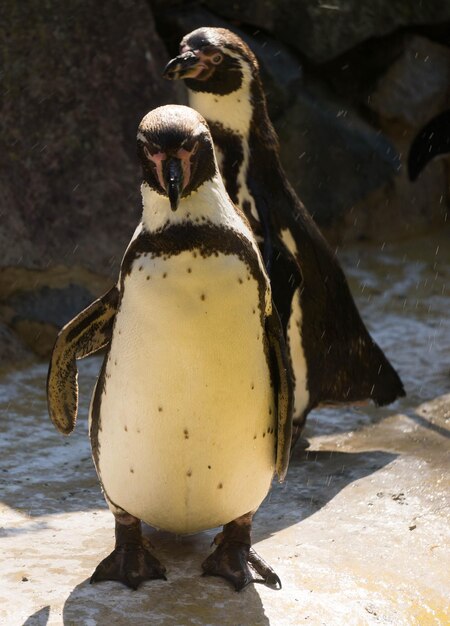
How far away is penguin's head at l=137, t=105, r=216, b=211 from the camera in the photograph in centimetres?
256

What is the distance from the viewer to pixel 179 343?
268cm

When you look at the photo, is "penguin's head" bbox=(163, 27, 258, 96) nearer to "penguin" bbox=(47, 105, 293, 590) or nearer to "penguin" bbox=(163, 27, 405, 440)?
"penguin" bbox=(163, 27, 405, 440)

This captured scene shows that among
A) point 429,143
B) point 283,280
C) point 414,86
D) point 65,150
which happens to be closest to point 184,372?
point 283,280

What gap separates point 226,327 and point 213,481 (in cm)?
38

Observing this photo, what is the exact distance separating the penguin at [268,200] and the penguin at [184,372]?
0.85 meters

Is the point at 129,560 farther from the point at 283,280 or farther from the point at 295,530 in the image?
the point at 283,280

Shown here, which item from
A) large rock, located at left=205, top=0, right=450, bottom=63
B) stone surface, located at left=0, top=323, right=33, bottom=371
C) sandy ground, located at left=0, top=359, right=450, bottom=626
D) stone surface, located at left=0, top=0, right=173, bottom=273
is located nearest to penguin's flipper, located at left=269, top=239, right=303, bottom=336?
sandy ground, located at left=0, top=359, right=450, bottom=626

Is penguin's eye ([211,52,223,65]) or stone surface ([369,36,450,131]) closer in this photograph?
penguin's eye ([211,52,223,65])

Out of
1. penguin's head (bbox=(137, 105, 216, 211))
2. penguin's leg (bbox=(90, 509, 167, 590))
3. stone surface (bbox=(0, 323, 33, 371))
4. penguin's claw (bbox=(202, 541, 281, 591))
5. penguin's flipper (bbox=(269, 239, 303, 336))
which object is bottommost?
stone surface (bbox=(0, 323, 33, 371))

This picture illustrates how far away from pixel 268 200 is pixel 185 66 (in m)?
0.46

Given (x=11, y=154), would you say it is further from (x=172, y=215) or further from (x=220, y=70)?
(x=172, y=215)

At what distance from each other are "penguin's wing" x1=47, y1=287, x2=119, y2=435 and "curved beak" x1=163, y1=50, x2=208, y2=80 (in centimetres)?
114

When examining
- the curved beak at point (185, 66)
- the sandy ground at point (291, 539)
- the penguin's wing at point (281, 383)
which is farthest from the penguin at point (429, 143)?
the penguin's wing at point (281, 383)

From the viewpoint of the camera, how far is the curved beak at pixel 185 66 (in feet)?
12.4
